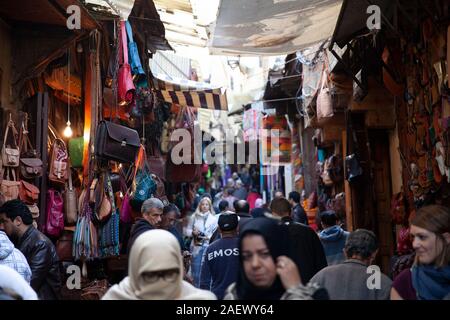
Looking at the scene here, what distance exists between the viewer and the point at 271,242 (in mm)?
2996

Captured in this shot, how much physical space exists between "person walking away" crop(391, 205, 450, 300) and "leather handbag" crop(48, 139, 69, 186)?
4.99m

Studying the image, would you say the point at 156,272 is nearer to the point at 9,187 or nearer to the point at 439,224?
the point at 439,224

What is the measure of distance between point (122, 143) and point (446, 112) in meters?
4.01

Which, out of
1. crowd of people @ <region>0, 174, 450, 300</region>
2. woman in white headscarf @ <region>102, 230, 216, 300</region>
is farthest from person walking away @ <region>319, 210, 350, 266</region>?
woman in white headscarf @ <region>102, 230, 216, 300</region>

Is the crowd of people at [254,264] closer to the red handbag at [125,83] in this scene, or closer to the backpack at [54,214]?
the backpack at [54,214]

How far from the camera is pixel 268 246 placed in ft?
9.80

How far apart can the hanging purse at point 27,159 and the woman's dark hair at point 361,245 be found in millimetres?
4148

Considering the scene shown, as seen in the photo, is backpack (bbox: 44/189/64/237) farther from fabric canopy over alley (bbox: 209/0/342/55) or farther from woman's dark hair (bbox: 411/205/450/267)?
woman's dark hair (bbox: 411/205/450/267)

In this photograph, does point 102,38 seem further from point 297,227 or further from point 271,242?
point 271,242

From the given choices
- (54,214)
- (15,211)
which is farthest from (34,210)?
(15,211)

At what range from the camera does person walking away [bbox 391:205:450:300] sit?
3.64 metres

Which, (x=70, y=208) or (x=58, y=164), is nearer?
(x=70, y=208)

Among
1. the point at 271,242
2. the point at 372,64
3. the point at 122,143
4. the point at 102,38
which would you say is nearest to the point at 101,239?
the point at 122,143

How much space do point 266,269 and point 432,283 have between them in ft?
4.24
